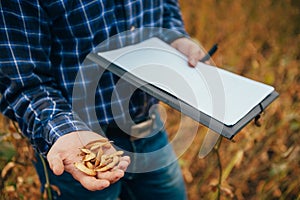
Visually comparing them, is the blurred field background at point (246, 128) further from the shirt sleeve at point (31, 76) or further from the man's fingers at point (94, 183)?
the man's fingers at point (94, 183)

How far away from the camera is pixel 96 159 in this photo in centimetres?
57

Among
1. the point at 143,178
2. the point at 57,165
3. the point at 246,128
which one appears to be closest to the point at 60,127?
the point at 57,165

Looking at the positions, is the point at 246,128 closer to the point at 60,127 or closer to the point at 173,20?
the point at 173,20

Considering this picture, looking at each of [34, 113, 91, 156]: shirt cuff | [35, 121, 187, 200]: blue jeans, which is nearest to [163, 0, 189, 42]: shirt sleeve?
[35, 121, 187, 200]: blue jeans

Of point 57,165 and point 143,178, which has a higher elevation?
point 57,165

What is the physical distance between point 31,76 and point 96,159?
193 mm

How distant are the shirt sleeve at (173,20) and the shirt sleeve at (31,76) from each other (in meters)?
0.30

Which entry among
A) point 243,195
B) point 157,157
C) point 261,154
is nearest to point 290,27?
point 261,154

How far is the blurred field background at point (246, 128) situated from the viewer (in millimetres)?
1089

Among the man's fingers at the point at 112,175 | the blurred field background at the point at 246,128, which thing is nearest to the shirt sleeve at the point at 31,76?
the man's fingers at the point at 112,175

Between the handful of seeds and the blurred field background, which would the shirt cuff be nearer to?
the handful of seeds

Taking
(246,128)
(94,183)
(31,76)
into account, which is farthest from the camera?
(246,128)

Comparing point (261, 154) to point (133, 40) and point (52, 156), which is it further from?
point (52, 156)

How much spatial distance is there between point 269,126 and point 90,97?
0.93 m
